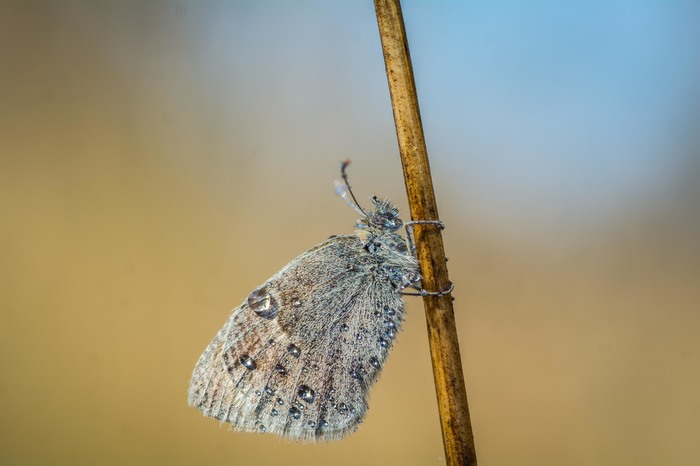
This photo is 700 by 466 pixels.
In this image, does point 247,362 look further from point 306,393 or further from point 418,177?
point 418,177

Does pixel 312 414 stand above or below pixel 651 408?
above

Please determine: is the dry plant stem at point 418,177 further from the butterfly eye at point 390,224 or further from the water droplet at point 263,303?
the water droplet at point 263,303

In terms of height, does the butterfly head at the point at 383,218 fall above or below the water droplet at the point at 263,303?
above

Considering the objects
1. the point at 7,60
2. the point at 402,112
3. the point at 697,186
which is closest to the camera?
the point at 402,112

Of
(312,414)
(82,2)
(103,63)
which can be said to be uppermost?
(82,2)

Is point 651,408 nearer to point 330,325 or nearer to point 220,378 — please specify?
point 330,325

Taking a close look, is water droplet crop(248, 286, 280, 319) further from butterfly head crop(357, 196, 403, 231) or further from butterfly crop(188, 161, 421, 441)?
butterfly head crop(357, 196, 403, 231)

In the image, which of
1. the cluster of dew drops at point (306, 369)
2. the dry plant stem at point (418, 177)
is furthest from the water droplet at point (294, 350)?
the dry plant stem at point (418, 177)

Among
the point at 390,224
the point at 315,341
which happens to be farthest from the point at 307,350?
the point at 390,224

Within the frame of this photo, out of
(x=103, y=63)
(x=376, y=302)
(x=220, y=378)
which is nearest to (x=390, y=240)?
(x=376, y=302)

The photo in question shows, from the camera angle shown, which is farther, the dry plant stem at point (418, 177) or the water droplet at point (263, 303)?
the water droplet at point (263, 303)
